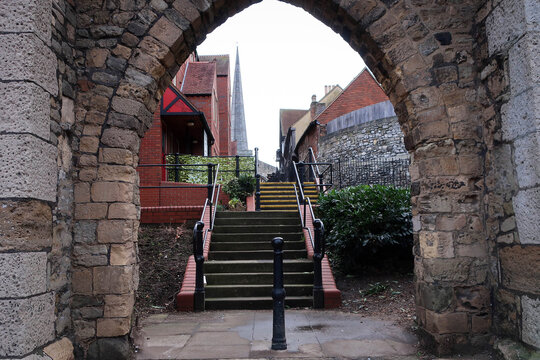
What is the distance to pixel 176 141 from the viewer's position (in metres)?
16.9

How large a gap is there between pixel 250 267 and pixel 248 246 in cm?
96

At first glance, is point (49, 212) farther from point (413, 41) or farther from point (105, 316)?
point (413, 41)

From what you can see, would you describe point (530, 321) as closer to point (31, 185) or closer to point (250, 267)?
point (31, 185)

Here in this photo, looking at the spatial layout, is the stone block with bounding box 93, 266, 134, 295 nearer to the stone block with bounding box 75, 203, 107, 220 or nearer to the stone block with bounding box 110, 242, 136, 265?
the stone block with bounding box 110, 242, 136, 265

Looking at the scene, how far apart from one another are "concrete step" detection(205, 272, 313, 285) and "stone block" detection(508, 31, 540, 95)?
4.11 metres

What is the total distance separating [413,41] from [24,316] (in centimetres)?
415

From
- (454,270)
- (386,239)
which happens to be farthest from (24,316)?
(386,239)

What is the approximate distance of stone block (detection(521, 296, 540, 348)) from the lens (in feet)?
10.4

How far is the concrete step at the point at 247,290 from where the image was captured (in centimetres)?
621

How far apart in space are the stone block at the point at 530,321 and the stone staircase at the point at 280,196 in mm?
8009

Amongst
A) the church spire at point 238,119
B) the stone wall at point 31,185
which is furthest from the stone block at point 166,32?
the church spire at point 238,119

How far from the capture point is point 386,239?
Answer: 22.8 feet

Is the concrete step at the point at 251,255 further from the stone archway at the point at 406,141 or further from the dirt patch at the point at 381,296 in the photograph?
the stone archway at the point at 406,141

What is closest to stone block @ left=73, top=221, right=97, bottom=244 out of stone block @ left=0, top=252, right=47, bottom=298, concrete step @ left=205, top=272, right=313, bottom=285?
stone block @ left=0, top=252, right=47, bottom=298
